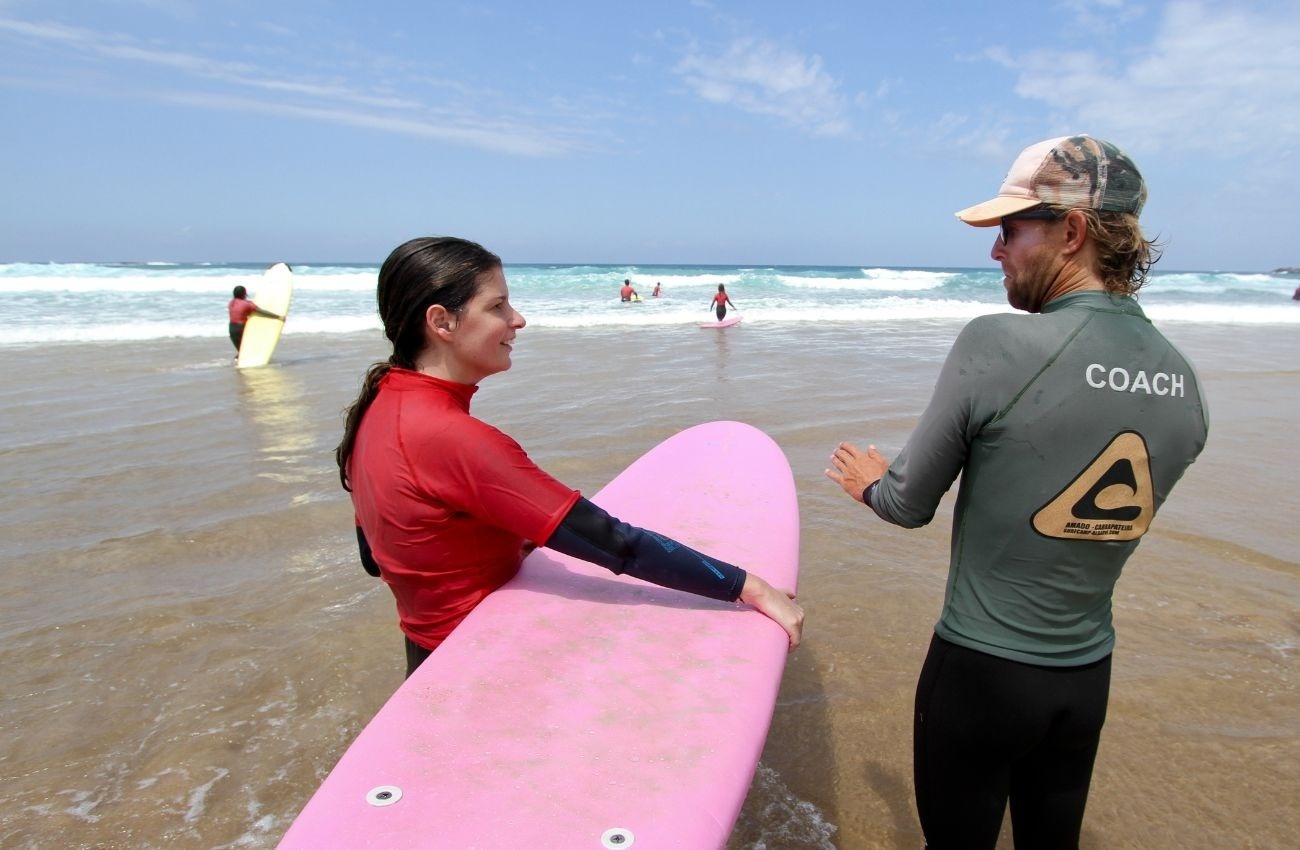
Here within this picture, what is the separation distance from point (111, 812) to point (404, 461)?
5.51 feet

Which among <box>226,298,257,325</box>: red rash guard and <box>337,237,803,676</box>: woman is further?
<box>226,298,257,325</box>: red rash guard

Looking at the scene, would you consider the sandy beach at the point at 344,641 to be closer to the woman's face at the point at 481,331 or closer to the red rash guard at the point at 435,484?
the red rash guard at the point at 435,484

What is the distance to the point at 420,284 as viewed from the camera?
1.69 meters

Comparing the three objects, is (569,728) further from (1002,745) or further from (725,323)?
(725,323)

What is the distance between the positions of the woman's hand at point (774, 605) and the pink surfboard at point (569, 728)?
36 millimetres

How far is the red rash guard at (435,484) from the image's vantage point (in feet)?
5.29

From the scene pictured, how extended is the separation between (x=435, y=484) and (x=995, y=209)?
3.97ft

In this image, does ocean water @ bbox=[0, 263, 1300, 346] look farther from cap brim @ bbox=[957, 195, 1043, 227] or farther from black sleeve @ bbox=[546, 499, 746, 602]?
cap brim @ bbox=[957, 195, 1043, 227]

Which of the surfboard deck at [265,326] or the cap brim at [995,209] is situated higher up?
the cap brim at [995,209]

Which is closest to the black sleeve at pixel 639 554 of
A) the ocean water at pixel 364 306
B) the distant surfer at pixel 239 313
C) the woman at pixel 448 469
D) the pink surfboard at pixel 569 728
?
the woman at pixel 448 469

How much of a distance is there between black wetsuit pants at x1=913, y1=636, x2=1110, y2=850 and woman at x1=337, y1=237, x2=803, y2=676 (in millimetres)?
619

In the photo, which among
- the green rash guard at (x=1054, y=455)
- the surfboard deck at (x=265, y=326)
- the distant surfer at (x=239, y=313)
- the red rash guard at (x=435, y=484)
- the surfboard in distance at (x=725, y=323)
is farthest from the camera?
the surfboard in distance at (x=725, y=323)

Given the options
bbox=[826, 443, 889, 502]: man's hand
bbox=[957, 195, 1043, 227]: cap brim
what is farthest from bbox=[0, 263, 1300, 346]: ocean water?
bbox=[957, 195, 1043, 227]: cap brim

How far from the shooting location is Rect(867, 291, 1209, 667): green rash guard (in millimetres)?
1286
